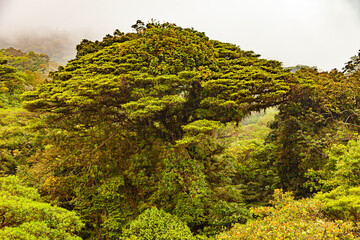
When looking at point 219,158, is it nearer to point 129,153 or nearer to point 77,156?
point 129,153

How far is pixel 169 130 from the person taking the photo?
331 inches

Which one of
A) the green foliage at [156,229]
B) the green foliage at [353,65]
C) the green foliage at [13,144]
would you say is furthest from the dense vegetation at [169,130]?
the green foliage at [13,144]

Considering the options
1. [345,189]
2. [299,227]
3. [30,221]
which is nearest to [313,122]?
[345,189]

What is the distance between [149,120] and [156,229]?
4.30 meters

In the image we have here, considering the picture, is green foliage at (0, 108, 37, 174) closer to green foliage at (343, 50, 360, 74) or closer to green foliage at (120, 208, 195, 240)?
green foliage at (120, 208, 195, 240)

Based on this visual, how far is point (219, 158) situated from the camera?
9.84 meters

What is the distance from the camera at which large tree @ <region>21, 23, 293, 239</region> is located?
681 centimetres

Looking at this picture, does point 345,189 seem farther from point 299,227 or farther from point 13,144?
point 13,144

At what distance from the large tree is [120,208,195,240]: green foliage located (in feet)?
3.11

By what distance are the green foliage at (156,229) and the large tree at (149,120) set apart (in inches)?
37.3

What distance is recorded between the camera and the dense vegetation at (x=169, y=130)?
670 centimetres

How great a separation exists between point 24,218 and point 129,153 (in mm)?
4711

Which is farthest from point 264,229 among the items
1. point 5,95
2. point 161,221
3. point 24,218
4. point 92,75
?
point 5,95

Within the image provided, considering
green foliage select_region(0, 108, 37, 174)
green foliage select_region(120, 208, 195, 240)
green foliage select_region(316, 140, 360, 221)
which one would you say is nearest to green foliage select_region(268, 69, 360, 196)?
green foliage select_region(316, 140, 360, 221)
